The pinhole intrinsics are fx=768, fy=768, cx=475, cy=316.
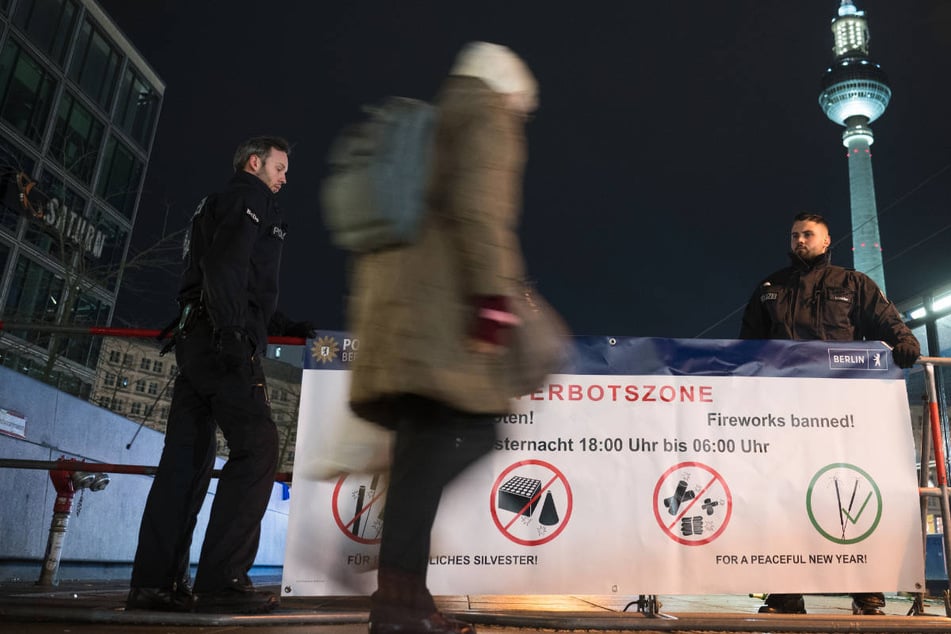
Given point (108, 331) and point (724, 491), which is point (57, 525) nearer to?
point (108, 331)

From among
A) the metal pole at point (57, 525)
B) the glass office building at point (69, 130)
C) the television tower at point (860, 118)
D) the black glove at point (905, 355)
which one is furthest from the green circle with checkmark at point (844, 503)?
the television tower at point (860, 118)

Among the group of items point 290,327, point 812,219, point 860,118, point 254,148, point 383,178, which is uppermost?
point 860,118

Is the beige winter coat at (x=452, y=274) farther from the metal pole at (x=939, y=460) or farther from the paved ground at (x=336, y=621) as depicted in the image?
the metal pole at (x=939, y=460)

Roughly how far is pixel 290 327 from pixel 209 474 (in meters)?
0.88

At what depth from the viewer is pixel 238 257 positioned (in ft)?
11.6

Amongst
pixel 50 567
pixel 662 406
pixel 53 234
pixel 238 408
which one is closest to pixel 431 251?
pixel 238 408

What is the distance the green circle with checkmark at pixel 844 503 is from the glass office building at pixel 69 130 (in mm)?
29985

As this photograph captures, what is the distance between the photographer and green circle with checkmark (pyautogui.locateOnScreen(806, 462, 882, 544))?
3875 millimetres

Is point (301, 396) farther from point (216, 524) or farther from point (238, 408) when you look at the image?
point (216, 524)

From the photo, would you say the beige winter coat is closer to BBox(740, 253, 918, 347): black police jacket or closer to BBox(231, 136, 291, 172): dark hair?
BBox(231, 136, 291, 172): dark hair

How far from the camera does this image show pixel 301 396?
392 centimetres

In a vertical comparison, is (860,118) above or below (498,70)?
above

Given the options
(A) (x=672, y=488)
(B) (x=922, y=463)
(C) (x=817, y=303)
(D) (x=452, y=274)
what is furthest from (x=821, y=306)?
(D) (x=452, y=274)

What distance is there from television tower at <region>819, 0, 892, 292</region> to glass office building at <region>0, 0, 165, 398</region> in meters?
→ 86.6
